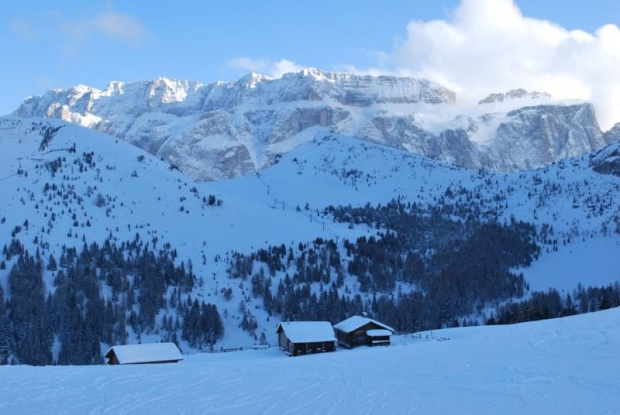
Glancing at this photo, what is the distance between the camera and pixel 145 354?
60.4 metres

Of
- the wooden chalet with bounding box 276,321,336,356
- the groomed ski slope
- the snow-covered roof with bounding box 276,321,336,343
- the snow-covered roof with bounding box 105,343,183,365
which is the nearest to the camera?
the groomed ski slope

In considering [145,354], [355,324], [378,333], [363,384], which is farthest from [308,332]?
[363,384]

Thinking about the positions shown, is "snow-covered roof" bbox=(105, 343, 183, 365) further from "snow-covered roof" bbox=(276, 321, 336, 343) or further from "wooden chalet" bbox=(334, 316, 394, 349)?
"wooden chalet" bbox=(334, 316, 394, 349)

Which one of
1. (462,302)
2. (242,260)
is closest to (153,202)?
(242,260)

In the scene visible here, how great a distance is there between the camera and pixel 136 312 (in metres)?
121

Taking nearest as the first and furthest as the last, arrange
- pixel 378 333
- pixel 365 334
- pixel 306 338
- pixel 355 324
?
pixel 306 338 < pixel 378 333 < pixel 365 334 < pixel 355 324

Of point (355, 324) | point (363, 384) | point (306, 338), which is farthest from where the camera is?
point (355, 324)

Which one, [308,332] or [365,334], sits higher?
[308,332]

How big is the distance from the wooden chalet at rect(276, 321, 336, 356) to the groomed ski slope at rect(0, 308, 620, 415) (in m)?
36.4

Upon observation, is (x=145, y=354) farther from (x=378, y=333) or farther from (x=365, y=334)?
(x=378, y=333)

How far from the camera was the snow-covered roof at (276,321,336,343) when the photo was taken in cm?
7144

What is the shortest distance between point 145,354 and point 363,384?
137ft

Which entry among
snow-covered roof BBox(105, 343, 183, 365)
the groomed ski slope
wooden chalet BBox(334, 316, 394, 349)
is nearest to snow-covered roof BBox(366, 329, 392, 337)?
wooden chalet BBox(334, 316, 394, 349)

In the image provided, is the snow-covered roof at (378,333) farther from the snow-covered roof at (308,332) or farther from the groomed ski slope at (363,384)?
the groomed ski slope at (363,384)
